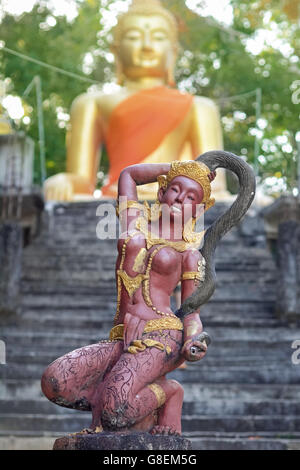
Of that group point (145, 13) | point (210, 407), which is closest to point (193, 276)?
point (210, 407)

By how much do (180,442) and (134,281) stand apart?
779mm

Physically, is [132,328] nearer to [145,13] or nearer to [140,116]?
[140,116]

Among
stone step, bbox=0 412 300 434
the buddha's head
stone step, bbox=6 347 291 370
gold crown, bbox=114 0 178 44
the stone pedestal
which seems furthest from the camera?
gold crown, bbox=114 0 178 44

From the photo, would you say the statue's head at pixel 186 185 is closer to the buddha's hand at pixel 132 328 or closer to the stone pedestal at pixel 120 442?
the buddha's hand at pixel 132 328

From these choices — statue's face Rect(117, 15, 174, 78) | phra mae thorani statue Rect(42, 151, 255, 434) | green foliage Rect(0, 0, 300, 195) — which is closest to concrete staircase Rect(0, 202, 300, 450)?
phra mae thorani statue Rect(42, 151, 255, 434)

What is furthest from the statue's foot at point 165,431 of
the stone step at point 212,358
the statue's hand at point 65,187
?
the statue's hand at point 65,187

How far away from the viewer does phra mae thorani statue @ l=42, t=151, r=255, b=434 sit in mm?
3654

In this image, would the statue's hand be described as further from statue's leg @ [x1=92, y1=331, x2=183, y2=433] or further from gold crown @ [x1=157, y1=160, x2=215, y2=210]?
statue's leg @ [x1=92, y1=331, x2=183, y2=433]

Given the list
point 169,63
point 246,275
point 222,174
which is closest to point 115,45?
point 169,63

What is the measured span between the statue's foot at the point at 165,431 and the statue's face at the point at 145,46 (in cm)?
1085

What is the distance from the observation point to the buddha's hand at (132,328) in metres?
3.75

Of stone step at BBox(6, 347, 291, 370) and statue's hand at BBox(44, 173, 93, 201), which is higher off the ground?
statue's hand at BBox(44, 173, 93, 201)

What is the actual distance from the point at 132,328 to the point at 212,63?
14.6 m

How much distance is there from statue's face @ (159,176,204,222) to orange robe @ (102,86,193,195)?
9.14 metres
